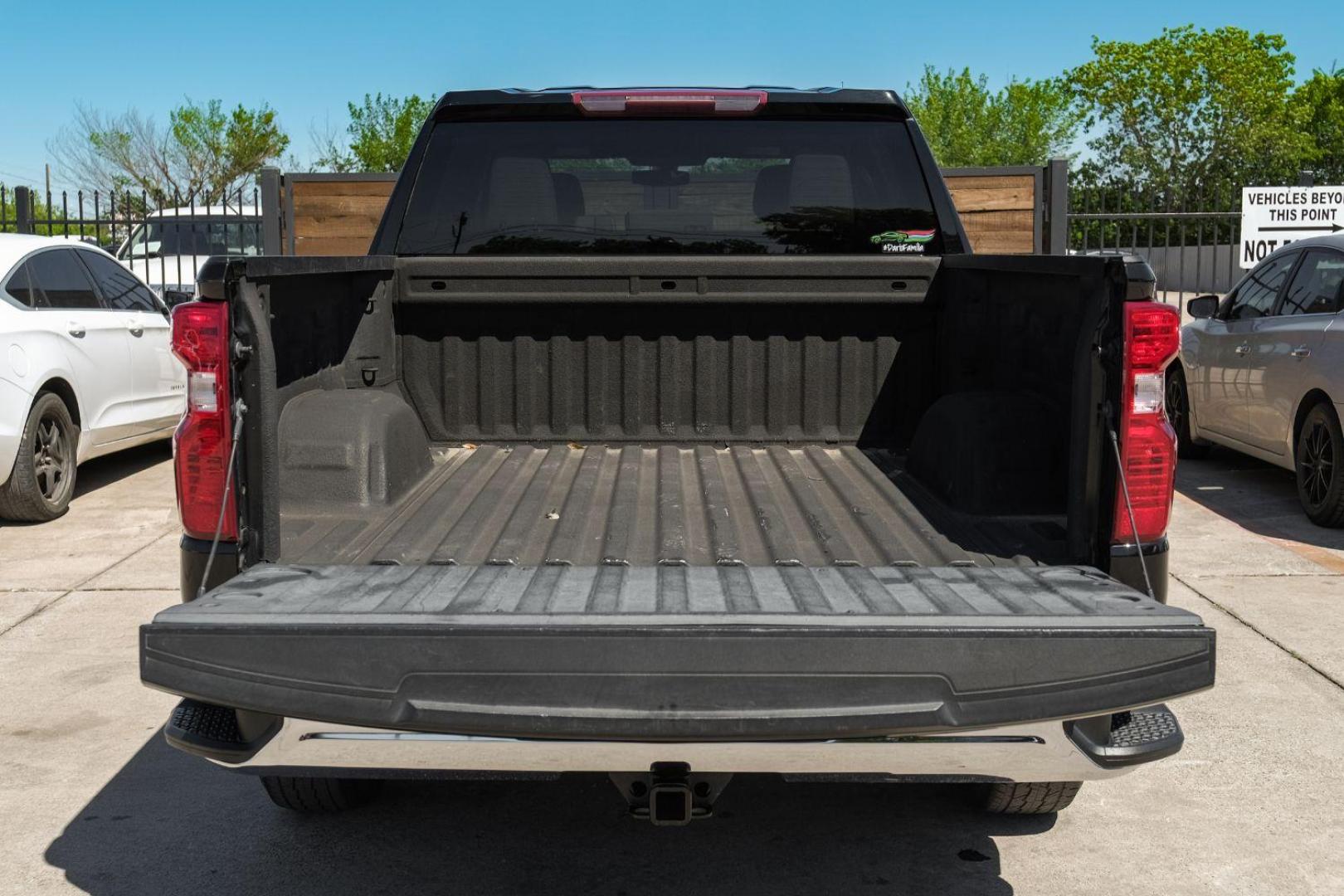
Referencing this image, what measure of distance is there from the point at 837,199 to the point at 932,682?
8.11ft

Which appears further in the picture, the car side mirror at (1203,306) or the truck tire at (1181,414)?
the truck tire at (1181,414)

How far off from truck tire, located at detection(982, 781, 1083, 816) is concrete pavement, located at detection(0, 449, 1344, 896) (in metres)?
0.08

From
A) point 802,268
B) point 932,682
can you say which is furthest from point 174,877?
point 802,268

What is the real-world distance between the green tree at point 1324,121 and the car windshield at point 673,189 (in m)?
52.7

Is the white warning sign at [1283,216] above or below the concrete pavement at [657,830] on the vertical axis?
above

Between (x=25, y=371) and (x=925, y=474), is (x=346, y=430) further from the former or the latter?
(x=25, y=371)

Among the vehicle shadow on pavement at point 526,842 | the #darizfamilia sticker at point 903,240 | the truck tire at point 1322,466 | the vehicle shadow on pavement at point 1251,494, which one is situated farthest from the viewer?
the vehicle shadow on pavement at point 1251,494

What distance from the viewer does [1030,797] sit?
12.7ft

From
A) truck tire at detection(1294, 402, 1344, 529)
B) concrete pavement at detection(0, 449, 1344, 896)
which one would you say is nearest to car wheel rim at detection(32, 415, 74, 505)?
concrete pavement at detection(0, 449, 1344, 896)

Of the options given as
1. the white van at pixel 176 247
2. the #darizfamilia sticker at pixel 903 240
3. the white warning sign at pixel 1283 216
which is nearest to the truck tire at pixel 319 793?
the #darizfamilia sticker at pixel 903 240

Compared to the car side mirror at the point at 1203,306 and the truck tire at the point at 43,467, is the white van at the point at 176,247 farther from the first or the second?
the car side mirror at the point at 1203,306

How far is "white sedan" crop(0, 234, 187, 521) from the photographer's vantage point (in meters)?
7.82

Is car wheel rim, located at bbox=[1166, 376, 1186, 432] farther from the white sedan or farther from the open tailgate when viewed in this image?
the open tailgate

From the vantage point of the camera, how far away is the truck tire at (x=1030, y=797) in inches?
150
